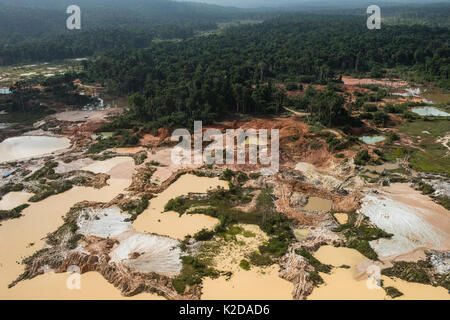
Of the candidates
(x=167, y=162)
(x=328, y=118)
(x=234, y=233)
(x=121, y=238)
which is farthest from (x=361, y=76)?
(x=121, y=238)

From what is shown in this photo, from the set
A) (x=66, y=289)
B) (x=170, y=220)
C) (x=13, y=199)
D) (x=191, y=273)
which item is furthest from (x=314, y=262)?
(x=13, y=199)

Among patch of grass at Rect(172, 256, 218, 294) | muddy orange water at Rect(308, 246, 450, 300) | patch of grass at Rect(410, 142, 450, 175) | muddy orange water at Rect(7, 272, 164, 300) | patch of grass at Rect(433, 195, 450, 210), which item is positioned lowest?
muddy orange water at Rect(7, 272, 164, 300)

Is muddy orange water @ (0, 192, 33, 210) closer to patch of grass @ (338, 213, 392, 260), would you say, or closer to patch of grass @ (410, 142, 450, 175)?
patch of grass @ (338, 213, 392, 260)

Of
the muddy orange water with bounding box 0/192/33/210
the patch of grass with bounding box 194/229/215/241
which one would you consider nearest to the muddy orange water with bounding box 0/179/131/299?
the muddy orange water with bounding box 0/192/33/210

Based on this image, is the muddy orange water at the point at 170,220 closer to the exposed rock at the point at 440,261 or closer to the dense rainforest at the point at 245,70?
the exposed rock at the point at 440,261

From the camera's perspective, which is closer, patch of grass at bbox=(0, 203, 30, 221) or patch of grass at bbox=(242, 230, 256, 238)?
patch of grass at bbox=(242, 230, 256, 238)

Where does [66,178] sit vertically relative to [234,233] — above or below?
above
